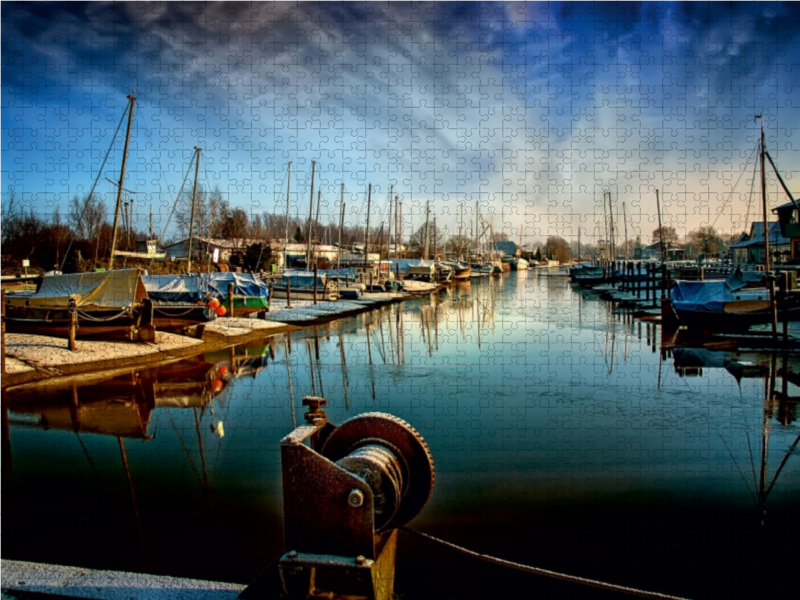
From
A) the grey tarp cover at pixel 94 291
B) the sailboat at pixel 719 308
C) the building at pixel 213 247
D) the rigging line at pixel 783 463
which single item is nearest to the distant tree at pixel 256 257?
the building at pixel 213 247

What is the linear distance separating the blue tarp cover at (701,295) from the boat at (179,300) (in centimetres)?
1891

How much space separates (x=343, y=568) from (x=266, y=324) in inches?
890

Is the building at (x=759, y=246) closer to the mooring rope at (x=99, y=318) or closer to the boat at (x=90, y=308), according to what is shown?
the boat at (x=90, y=308)

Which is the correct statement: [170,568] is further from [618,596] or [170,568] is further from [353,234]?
[353,234]

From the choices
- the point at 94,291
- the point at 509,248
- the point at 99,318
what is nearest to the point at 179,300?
the point at 94,291

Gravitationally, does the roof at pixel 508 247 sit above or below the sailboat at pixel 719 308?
above

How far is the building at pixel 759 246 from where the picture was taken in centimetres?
5280

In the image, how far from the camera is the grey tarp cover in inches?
757

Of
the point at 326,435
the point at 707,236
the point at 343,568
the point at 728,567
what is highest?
the point at 707,236

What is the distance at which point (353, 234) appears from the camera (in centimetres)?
12169

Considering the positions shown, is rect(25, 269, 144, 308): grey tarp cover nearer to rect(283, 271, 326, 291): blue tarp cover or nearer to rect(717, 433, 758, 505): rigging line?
rect(717, 433, 758, 505): rigging line

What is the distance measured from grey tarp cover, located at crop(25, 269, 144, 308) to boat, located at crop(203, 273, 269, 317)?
26.3ft

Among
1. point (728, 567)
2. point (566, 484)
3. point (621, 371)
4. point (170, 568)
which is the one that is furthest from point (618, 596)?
point (621, 371)

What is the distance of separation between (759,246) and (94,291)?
6384cm
